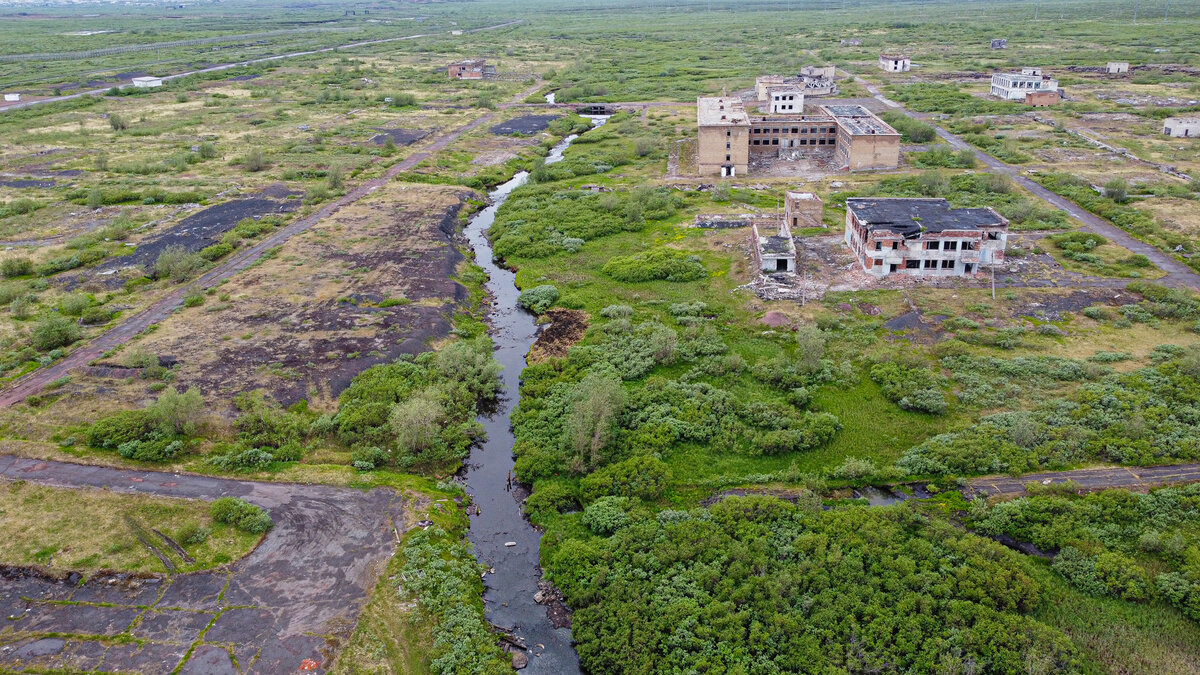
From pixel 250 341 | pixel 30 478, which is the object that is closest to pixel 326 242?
pixel 250 341

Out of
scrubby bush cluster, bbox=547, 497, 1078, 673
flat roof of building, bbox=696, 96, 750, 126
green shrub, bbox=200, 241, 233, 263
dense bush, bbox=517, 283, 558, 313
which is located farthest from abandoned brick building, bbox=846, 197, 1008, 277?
green shrub, bbox=200, 241, 233, 263

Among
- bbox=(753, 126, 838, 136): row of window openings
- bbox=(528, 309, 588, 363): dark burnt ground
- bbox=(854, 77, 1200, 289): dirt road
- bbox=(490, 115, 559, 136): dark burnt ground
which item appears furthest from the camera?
bbox=(490, 115, 559, 136): dark burnt ground

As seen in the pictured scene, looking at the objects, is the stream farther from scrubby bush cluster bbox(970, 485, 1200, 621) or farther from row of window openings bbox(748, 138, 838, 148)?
row of window openings bbox(748, 138, 838, 148)

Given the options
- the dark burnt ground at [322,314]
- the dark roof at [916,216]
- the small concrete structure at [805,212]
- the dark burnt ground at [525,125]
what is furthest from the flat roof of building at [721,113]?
the dark burnt ground at [322,314]

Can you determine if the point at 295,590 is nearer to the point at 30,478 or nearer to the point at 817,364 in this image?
the point at 30,478

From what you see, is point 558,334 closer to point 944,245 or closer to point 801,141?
point 944,245
